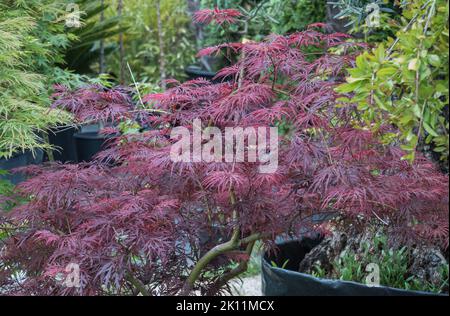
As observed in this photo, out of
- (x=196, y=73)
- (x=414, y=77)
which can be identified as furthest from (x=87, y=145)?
(x=414, y=77)

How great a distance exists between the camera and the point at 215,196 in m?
2.20

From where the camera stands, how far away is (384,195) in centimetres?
202

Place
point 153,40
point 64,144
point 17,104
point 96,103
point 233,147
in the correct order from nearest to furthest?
point 233,147
point 96,103
point 17,104
point 64,144
point 153,40

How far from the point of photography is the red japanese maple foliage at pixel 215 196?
2.03m

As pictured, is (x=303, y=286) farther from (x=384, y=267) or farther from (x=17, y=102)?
(x=17, y=102)

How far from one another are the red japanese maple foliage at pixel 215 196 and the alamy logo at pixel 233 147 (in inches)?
1.1

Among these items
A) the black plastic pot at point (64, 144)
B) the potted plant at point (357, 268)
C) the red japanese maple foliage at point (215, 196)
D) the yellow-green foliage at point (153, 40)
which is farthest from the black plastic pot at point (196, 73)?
the red japanese maple foliage at point (215, 196)

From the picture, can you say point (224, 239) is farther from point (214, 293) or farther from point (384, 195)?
point (384, 195)

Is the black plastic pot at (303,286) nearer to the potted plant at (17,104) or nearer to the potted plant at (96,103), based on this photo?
the potted plant at (96,103)

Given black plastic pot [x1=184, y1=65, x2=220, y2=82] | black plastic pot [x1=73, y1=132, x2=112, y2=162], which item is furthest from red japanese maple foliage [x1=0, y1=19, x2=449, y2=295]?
black plastic pot [x1=184, y1=65, x2=220, y2=82]

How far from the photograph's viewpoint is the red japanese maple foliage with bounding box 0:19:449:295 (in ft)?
6.64

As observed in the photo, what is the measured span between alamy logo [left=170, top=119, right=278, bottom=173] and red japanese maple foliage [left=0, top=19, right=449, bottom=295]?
1.1 inches

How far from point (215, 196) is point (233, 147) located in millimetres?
193

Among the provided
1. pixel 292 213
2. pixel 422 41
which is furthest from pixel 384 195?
pixel 422 41
